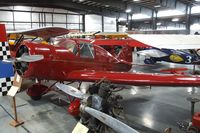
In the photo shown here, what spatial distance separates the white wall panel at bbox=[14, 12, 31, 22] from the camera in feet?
72.8

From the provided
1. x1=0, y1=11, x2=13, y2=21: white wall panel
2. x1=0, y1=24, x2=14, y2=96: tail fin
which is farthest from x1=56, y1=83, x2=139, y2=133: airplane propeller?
x1=0, y1=11, x2=13, y2=21: white wall panel

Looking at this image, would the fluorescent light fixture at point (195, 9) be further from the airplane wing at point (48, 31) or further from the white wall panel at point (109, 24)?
the airplane wing at point (48, 31)

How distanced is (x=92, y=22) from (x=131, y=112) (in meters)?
25.6

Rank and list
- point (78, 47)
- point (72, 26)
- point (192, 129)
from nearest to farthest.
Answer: point (192, 129)
point (78, 47)
point (72, 26)

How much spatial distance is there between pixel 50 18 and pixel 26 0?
4550 millimetres

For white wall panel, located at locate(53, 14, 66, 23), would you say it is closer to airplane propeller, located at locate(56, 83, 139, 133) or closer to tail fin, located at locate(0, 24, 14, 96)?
tail fin, located at locate(0, 24, 14, 96)

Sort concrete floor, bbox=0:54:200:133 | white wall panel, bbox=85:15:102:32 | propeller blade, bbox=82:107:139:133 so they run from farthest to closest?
1. white wall panel, bbox=85:15:102:32
2. concrete floor, bbox=0:54:200:133
3. propeller blade, bbox=82:107:139:133

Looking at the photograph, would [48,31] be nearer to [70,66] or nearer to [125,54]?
[70,66]

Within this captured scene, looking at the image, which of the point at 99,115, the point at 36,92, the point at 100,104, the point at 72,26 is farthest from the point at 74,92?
the point at 72,26

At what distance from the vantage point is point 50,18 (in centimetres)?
2445

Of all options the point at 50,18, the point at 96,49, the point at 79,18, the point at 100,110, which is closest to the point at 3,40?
the point at 96,49

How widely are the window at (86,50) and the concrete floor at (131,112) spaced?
4.06 ft

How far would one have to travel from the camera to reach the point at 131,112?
3.93m

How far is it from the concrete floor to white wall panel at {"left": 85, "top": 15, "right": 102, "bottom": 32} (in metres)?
23.6
